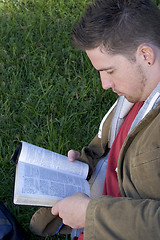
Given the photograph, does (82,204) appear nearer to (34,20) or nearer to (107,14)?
(107,14)

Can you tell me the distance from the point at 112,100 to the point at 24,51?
3.73 ft

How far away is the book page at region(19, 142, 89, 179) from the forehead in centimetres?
62

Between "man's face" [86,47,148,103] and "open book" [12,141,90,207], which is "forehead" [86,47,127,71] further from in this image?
"open book" [12,141,90,207]

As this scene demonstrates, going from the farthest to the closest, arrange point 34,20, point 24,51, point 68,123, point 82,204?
point 34,20 < point 24,51 < point 68,123 < point 82,204

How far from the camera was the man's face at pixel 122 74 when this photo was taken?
6.44ft

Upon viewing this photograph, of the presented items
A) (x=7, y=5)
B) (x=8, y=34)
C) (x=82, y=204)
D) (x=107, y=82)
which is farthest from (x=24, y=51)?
(x=82, y=204)

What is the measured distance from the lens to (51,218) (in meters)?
→ 2.26

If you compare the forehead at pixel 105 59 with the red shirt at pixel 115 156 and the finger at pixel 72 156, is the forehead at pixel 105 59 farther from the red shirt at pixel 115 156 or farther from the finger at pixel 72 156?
the finger at pixel 72 156

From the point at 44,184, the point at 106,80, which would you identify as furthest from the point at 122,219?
the point at 106,80

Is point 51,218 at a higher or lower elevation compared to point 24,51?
lower

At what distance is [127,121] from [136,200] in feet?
2.23

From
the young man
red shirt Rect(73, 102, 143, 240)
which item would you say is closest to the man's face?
the young man

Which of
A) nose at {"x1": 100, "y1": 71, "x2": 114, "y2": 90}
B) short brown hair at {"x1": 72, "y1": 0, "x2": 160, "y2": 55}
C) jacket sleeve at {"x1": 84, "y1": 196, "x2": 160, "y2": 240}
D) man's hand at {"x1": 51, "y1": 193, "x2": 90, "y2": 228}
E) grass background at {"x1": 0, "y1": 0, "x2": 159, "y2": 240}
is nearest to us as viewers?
jacket sleeve at {"x1": 84, "y1": 196, "x2": 160, "y2": 240}

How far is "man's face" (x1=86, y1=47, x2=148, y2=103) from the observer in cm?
196
